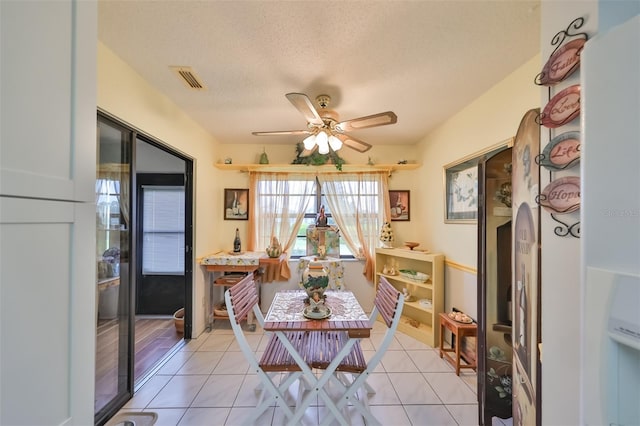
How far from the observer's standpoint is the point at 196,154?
2930 millimetres

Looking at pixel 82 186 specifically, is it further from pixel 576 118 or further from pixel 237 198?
pixel 237 198

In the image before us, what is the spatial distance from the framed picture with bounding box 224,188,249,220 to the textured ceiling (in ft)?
4.74

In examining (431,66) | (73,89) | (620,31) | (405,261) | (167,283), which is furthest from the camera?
(167,283)

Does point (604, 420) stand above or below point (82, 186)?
below

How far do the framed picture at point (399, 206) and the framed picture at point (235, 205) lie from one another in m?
2.17

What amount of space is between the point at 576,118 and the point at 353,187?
288 centimetres

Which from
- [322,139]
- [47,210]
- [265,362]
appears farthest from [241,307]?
[322,139]

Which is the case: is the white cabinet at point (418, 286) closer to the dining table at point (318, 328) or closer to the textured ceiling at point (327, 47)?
the dining table at point (318, 328)

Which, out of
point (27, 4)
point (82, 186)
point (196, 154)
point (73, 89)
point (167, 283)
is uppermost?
point (196, 154)

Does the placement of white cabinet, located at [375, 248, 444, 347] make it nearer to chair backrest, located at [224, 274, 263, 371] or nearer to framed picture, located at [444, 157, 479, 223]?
framed picture, located at [444, 157, 479, 223]

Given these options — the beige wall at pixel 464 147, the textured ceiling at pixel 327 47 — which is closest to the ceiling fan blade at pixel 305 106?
the textured ceiling at pixel 327 47

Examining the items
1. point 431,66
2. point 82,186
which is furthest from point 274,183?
point 82,186

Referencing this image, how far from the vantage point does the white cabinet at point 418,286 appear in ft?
9.08

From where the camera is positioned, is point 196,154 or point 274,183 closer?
point 196,154
